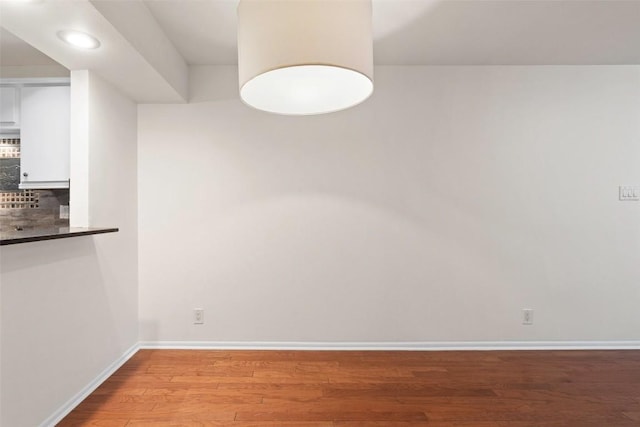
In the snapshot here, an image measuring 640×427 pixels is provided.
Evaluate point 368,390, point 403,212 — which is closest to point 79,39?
point 403,212

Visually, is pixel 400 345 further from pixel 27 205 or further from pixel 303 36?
pixel 27 205

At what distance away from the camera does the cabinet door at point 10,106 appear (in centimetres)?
238

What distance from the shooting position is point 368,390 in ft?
7.11

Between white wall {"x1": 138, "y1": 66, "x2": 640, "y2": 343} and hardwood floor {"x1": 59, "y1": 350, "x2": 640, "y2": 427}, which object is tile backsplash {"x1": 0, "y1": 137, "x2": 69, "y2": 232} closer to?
white wall {"x1": 138, "y1": 66, "x2": 640, "y2": 343}

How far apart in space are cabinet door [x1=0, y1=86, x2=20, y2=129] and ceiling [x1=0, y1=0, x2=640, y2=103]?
0.34 metres

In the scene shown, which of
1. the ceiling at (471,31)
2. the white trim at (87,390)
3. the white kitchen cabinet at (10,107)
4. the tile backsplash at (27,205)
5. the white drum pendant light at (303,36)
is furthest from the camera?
the tile backsplash at (27,205)

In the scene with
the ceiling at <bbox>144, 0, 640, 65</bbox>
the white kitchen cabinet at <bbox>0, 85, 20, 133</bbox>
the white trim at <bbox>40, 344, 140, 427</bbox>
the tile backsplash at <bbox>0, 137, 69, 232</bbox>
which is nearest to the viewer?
the white trim at <bbox>40, 344, 140, 427</bbox>

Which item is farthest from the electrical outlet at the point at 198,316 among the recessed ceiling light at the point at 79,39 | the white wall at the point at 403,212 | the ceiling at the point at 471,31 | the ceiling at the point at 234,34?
the ceiling at the point at 471,31

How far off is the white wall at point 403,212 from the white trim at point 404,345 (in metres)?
0.05

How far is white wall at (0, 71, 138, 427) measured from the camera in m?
1.60

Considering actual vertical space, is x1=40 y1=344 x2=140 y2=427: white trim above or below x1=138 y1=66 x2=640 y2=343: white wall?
below

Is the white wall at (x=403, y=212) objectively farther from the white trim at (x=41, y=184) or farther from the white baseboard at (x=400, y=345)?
the white trim at (x=41, y=184)

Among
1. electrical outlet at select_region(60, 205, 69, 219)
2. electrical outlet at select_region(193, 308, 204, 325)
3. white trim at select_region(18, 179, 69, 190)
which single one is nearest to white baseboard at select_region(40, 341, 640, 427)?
electrical outlet at select_region(193, 308, 204, 325)

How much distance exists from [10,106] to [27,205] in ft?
2.78
